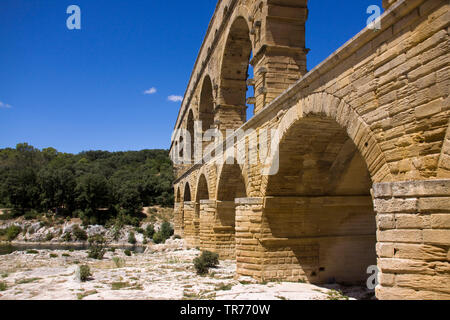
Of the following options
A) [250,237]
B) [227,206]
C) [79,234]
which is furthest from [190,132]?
[250,237]

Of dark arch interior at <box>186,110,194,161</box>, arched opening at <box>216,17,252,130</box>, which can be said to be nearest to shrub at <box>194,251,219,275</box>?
arched opening at <box>216,17,252,130</box>

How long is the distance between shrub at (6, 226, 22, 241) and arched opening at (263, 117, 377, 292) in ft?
98.0

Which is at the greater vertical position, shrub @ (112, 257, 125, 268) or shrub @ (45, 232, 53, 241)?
shrub @ (112, 257, 125, 268)

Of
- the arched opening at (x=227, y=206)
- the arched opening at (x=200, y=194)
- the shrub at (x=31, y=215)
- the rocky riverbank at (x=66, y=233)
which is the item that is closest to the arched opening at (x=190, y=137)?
the arched opening at (x=200, y=194)

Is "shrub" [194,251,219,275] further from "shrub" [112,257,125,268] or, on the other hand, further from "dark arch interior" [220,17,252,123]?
"dark arch interior" [220,17,252,123]

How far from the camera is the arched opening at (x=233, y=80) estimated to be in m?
12.8

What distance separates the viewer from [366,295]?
22.8 ft

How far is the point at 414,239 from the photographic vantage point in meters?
3.47

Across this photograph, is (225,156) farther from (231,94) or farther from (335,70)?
(335,70)

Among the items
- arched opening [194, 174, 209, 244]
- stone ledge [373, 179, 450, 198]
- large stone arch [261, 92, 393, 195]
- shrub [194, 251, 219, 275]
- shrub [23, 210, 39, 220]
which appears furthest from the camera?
shrub [23, 210, 39, 220]

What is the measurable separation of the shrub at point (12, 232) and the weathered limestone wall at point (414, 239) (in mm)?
33370

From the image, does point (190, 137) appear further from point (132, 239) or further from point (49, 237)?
point (49, 237)

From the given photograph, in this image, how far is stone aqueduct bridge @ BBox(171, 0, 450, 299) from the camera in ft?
11.2
